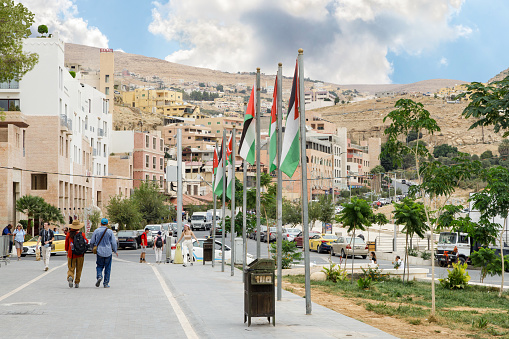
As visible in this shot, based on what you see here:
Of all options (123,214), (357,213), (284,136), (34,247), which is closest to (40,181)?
(123,214)

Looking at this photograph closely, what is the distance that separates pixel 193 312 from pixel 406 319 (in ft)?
14.7

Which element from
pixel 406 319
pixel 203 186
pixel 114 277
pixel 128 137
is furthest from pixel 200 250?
pixel 203 186

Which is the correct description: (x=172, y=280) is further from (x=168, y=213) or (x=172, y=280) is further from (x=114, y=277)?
(x=168, y=213)

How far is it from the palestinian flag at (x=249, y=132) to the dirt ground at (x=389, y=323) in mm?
4269

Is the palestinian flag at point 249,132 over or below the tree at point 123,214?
over

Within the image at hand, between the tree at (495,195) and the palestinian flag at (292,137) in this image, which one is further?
the tree at (495,195)

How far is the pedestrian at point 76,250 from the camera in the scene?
709 inches

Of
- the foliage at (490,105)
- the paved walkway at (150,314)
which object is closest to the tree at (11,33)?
the paved walkway at (150,314)

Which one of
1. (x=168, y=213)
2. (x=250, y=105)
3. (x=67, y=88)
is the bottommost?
(x=168, y=213)

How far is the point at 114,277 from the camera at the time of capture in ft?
72.9

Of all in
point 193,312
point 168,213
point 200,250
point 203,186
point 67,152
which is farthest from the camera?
point 203,186

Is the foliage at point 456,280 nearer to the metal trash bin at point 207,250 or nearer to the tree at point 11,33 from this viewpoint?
the metal trash bin at point 207,250

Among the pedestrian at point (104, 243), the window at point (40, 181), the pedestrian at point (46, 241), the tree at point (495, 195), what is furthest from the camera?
the window at point (40, 181)

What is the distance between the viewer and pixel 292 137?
1379cm
